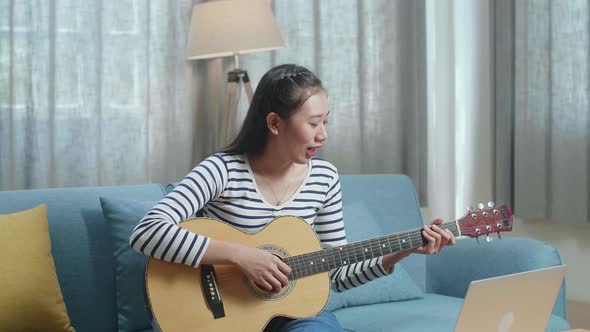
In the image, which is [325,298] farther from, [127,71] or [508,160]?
[508,160]

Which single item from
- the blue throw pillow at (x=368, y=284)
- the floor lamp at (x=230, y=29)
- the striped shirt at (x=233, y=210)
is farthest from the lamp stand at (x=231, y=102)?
the striped shirt at (x=233, y=210)

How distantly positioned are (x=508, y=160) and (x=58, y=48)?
6.05ft

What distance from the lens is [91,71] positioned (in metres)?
2.95

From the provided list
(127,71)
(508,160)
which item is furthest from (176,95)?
(508,160)

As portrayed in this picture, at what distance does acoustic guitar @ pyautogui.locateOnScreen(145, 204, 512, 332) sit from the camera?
1779 millimetres

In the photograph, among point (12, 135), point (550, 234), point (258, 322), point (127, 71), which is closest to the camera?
point (258, 322)

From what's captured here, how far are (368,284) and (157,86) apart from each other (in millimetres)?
1164

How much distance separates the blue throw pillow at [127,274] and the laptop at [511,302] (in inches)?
34.6

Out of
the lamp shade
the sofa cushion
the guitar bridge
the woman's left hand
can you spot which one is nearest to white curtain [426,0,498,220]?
the lamp shade

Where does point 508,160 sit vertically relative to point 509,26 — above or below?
below

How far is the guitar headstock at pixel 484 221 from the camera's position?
1.93m

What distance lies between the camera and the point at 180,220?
1856 mm

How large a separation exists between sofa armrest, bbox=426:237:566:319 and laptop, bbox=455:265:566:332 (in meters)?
0.55

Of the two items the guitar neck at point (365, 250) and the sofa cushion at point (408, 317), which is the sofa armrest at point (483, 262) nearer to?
the sofa cushion at point (408, 317)
